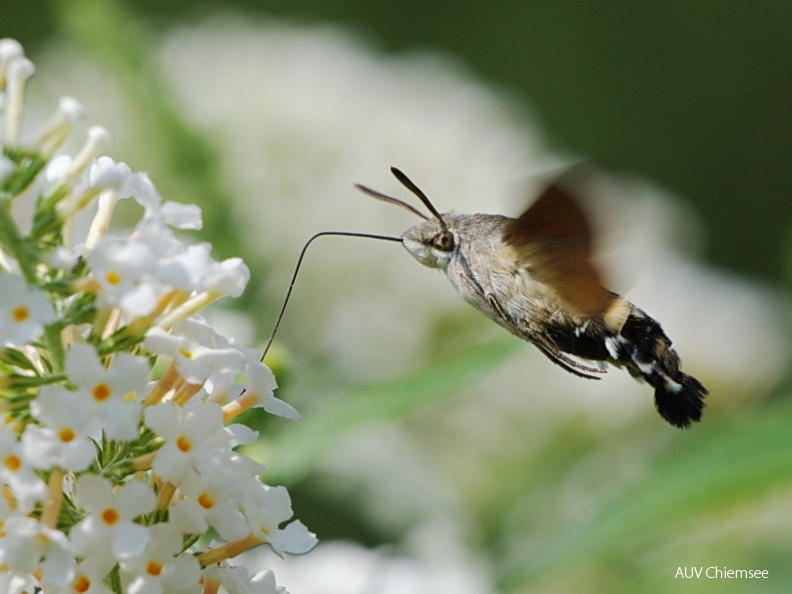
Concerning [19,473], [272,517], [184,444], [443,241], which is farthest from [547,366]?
[19,473]

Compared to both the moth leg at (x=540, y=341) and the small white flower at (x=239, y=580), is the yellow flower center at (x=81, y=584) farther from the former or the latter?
the moth leg at (x=540, y=341)

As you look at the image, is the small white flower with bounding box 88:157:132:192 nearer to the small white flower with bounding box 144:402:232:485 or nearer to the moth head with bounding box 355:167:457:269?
the small white flower with bounding box 144:402:232:485

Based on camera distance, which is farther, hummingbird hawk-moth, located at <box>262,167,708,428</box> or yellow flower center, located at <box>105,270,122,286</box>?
hummingbird hawk-moth, located at <box>262,167,708,428</box>

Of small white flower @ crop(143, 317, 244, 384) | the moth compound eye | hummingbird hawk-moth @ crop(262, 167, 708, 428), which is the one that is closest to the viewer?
small white flower @ crop(143, 317, 244, 384)

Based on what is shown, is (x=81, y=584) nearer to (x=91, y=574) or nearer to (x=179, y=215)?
(x=91, y=574)

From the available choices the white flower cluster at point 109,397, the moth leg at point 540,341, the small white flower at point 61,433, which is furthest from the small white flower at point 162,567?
the moth leg at point 540,341

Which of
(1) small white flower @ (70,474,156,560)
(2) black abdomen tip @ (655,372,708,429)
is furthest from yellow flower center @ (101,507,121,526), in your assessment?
(2) black abdomen tip @ (655,372,708,429)

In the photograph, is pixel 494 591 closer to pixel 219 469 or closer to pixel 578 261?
pixel 578 261
